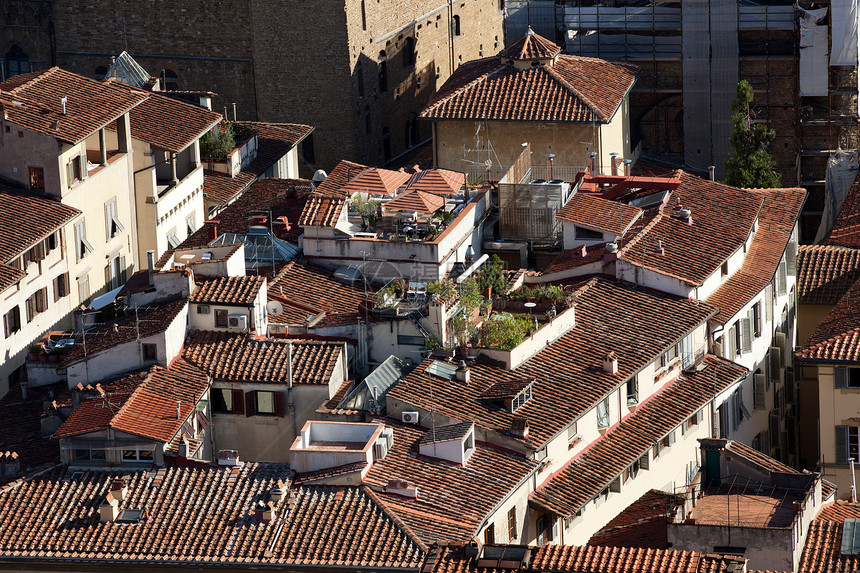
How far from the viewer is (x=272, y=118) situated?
75.7 m

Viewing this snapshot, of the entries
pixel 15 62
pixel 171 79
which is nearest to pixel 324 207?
pixel 171 79

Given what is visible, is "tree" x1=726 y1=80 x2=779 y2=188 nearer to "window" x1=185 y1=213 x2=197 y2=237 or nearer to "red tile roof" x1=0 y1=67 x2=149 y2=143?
"window" x1=185 y1=213 x2=197 y2=237

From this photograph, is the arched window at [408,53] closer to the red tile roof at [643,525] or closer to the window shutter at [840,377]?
the window shutter at [840,377]

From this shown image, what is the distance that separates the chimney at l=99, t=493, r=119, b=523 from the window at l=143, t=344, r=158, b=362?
6174 mm

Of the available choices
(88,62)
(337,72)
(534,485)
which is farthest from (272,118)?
(534,485)

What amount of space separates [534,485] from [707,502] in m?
3.99

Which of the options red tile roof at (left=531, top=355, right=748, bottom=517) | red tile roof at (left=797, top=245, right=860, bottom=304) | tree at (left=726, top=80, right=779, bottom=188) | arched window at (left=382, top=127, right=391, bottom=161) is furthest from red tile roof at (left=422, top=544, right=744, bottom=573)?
arched window at (left=382, top=127, right=391, bottom=161)

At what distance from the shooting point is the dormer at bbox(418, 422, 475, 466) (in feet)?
150

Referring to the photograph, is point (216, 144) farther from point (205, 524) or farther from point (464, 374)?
point (205, 524)

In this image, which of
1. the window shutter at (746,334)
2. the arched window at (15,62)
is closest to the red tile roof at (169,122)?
the arched window at (15,62)

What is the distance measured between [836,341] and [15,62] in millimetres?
40371

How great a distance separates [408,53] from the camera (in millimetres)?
79250

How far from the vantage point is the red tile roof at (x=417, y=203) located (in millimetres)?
56062

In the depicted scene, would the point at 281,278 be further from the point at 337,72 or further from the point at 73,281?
the point at 337,72
